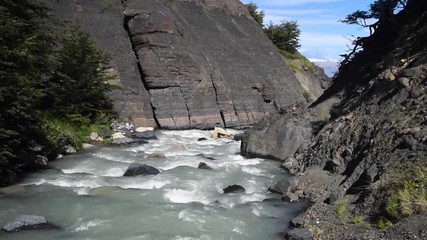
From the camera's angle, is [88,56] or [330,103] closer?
[330,103]

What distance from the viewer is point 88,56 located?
23219 mm

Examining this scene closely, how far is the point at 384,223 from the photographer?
8664 mm

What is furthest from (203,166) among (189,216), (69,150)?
(69,150)

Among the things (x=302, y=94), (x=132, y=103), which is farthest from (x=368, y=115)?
(x=302, y=94)

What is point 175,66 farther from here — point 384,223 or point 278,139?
point 384,223

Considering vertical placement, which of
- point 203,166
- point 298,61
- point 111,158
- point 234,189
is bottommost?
point 234,189

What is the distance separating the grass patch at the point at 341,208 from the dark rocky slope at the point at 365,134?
0.12 meters

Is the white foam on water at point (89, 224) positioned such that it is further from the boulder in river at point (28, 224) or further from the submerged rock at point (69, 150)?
the submerged rock at point (69, 150)

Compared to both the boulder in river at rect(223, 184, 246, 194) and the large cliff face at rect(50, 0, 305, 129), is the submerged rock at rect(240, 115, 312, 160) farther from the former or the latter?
the large cliff face at rect(50, 0, 305, 129)

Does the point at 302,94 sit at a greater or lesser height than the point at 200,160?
greater

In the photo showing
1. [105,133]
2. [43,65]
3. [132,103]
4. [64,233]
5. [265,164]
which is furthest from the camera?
[132,103]

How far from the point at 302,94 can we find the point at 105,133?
81.2ft

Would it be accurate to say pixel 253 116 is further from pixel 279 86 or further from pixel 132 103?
pixel 132 103

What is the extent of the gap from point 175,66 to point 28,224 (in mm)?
22552
